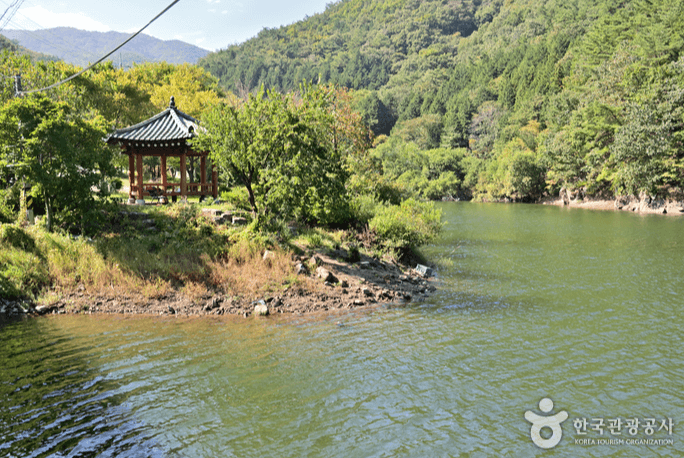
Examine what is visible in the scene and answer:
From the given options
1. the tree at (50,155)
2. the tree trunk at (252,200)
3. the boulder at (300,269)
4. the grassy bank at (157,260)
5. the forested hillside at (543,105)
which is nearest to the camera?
the grassy bank at (157,260)

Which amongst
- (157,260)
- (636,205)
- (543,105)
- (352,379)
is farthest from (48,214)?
(543,105)

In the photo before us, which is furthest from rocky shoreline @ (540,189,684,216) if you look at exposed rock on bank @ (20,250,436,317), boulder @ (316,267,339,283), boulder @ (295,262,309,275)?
boulder @ (295,262,309,275)

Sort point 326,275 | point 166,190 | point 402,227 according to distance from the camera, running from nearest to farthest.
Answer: point 326,275, point 402,227, point 166,190

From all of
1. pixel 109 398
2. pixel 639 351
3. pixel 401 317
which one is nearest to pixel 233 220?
pixel 401 317

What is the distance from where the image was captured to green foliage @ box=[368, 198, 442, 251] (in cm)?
1980

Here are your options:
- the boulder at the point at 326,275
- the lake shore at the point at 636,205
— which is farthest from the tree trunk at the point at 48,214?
the lake shore at the point at 636,205

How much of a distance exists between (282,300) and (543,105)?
284 feet

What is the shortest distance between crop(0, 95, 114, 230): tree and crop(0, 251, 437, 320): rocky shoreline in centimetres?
361

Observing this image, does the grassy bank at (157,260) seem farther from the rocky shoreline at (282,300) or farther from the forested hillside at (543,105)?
the forested hillside at (543,105)

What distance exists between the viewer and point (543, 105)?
283ft

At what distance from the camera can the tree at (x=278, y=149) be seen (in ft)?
53.7

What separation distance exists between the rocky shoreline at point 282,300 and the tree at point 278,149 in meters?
2.36

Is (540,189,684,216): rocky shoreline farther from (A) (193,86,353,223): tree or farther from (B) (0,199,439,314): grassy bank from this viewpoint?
(B) (0,199,439,314): grassy bank

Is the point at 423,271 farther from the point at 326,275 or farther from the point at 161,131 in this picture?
the point at 161,131
